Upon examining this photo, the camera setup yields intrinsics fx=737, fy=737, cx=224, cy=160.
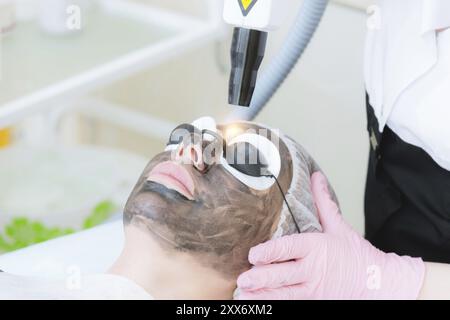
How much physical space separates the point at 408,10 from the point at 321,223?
33cm

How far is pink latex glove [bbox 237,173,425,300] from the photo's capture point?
92 cm

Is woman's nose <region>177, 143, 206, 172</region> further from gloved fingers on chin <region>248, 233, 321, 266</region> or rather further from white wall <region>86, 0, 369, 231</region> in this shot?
white wall <region>86, 0, 369, 231</region>

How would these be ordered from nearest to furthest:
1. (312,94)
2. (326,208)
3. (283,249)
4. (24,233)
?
(283,249) < (326,208) < (24,233) < (312,94)

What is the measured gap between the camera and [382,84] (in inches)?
41.9

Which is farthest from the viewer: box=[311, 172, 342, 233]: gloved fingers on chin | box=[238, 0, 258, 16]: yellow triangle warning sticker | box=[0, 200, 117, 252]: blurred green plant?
box=[0, 200, 117, 252]: blurred green plant

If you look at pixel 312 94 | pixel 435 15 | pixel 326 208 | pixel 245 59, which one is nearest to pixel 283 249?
pixel 326 208

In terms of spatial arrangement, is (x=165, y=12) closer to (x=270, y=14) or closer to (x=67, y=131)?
(x=67, y=131)

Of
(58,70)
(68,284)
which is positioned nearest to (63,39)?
(58,70)

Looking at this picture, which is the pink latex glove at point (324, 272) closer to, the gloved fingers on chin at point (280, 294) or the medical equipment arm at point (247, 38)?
the gloved fingers on chin at point (280, 294)

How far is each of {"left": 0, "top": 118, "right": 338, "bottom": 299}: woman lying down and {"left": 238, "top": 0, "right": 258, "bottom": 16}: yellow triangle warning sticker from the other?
194 millimetres

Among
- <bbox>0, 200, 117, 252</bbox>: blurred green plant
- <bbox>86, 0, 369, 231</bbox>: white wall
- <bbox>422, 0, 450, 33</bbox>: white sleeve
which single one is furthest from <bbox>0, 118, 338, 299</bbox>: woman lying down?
<bbox>86, 0, 369, 231</bbox>: white wall

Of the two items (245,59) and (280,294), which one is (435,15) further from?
(280,294)

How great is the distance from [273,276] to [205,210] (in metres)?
0.12

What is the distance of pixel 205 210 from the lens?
929 mm
